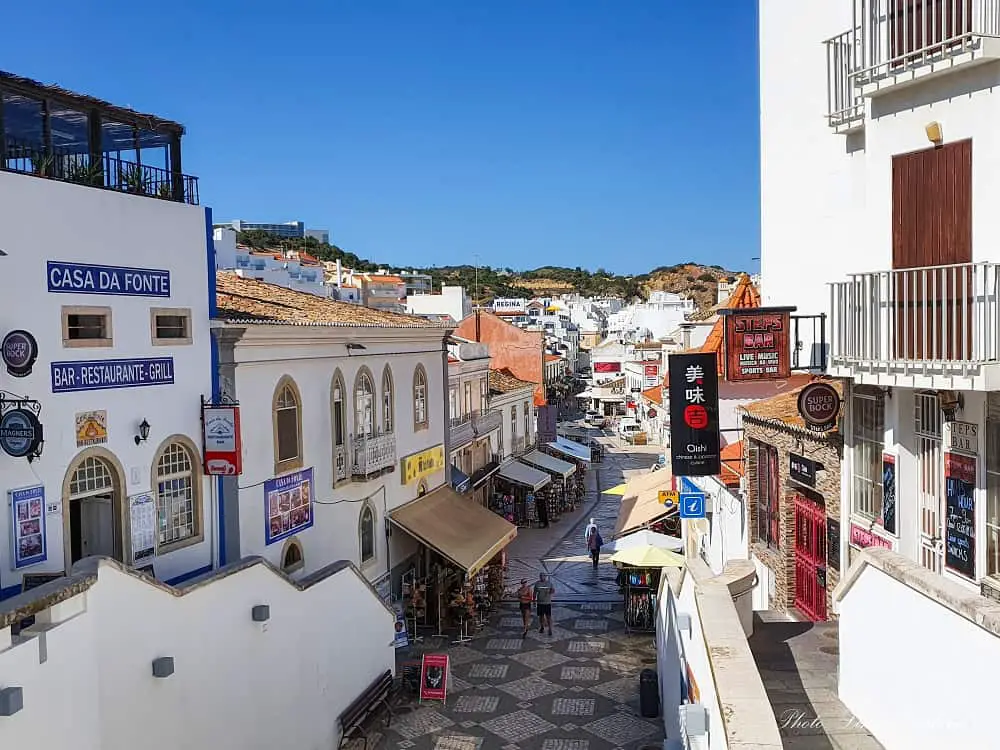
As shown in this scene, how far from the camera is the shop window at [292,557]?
734 inches

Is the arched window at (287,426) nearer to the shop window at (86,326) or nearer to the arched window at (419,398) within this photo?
the shop window at (86,326)

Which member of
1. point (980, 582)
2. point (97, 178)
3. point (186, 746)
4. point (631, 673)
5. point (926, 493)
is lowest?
point (631, 673)

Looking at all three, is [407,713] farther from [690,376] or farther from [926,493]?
[926,493]

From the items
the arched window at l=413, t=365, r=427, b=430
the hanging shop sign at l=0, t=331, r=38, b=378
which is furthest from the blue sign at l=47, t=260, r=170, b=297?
the arched window at l=413, t=365, r=427, b=430

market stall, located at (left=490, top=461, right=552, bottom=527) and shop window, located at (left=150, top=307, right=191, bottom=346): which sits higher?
shop window, located at (left=150, top=307, right=191, bottom=346)

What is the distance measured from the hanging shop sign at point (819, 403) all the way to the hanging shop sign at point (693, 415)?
7.45 feet

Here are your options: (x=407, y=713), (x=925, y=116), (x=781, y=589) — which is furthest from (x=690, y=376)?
(x=407, y=713)

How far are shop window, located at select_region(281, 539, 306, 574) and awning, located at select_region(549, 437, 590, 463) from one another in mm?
31983

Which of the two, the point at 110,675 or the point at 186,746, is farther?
the point at 186,746

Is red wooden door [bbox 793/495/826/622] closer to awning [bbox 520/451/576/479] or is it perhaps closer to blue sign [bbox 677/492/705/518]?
blue sign [bbox 677/492/705/518]

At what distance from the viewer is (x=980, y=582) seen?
11430 mm

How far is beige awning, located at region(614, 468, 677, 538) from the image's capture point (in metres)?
26.9

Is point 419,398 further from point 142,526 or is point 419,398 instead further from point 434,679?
point 142,526

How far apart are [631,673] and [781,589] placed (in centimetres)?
414
